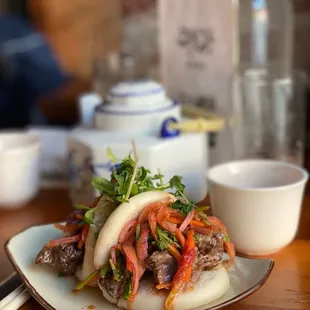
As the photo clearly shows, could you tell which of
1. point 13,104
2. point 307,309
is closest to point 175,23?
point 307,309

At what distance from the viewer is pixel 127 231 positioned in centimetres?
63

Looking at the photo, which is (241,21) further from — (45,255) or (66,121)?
(45,255)

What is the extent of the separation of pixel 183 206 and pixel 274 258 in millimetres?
178

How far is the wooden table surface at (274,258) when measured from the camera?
65cm

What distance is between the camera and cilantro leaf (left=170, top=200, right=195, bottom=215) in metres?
0.64

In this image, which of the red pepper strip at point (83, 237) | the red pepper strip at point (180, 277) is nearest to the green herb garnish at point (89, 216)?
the red pepper strip at point (83, 237)

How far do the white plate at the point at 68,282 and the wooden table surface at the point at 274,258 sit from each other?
0.02 metres

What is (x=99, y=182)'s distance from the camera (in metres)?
0.68

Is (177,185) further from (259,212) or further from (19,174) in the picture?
(19,174)

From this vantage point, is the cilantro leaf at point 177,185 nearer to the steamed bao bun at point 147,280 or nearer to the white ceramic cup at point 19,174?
the steamed bao bun at point 147,280

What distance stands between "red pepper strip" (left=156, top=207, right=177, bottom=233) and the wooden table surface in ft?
0.33

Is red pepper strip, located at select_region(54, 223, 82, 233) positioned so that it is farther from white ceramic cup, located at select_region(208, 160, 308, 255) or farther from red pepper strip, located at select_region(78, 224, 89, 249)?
white ceramic cup, located at select_region(208, 160, 308, 255)

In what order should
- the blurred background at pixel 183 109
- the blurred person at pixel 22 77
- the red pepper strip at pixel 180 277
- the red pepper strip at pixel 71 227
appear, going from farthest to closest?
the blurred person at pixel 22 77 < the blurred background at pixel 183 109 < the red pepper strip at pixel 71 227 < the red pepper strip at pixel 180 277

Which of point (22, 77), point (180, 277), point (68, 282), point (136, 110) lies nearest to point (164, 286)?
point (180, 277)
